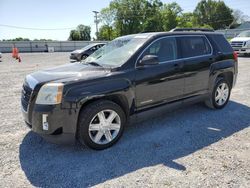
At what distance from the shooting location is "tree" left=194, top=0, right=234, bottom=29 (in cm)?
8362

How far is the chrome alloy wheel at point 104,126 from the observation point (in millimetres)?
3797

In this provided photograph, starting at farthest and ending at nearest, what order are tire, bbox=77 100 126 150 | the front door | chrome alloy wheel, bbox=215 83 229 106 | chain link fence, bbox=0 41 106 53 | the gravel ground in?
chain link fence, bbox=0 41 106 53 < chrome alloy wheel, bbox=215 83 229 106 < the front door < tire, bbox=77 100 126 150 < the gravel ground

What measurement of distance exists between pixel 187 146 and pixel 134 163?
101 centimetres

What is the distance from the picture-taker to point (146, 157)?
3.65 metres

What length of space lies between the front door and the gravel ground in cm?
62

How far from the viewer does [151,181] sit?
3080mm

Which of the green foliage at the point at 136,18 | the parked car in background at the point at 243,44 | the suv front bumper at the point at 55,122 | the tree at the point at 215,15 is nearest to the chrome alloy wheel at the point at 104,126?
the suv front bumper at the point at 55,122

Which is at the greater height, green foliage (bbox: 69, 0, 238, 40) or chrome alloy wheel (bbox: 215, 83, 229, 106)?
green foliage (bbox: 69, 0, 238, 40)

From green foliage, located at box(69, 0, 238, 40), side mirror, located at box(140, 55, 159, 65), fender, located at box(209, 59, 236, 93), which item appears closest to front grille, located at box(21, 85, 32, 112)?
side mirror, located at box(140, 55, 159, 65)

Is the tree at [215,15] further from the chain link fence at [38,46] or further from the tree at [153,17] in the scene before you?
the chain link fence at [38,46]

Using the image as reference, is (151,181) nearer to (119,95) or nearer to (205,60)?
(119,95)

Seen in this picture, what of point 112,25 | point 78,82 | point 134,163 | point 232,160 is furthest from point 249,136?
point 112,25

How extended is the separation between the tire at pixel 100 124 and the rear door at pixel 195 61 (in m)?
1.70

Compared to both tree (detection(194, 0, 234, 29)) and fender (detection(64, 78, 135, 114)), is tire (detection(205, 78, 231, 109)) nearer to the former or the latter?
fender (detection(64, 78, 135, 114))
